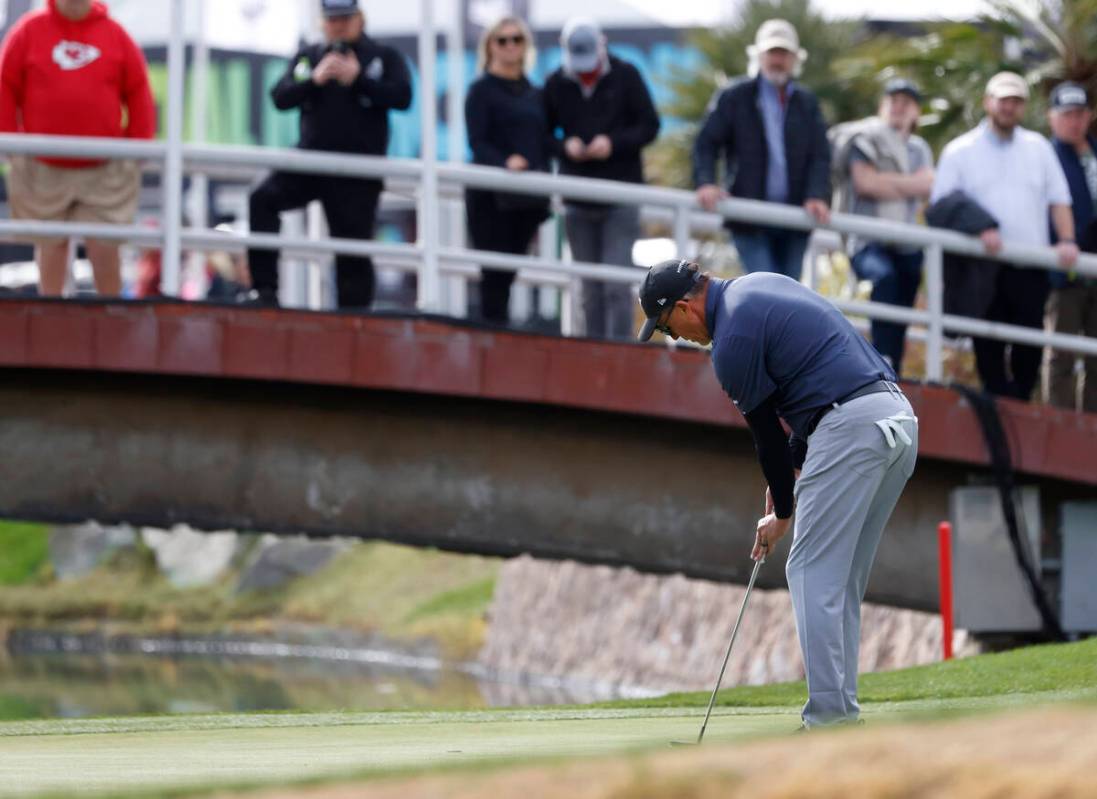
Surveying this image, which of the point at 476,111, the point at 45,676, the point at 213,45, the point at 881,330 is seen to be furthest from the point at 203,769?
the point at 45,676

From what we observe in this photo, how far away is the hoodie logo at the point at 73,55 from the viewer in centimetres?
1158

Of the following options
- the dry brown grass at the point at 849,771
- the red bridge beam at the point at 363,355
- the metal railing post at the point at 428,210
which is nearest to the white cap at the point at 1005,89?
the red bridge beam at the point at 363,355

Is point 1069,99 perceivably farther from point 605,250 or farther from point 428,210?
point 428,210

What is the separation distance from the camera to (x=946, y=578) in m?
12.6

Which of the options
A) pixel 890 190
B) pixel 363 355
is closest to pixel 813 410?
pixel 363 355

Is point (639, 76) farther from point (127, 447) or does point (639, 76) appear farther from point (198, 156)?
point (127, 447)

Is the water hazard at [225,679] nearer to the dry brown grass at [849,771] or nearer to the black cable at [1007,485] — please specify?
the black cable at [1007,485]

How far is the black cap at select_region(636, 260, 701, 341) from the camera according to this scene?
23.4 ft

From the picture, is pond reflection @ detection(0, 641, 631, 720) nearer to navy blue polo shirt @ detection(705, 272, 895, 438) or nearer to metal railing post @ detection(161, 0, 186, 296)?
metal railing post @ detection(161, 0, 186, 296)

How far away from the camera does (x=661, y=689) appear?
25594 millimetres

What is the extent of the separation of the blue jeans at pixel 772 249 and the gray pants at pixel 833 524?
526 centimetres

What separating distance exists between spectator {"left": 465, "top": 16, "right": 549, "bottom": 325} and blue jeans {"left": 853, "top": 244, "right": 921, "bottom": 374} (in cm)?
205

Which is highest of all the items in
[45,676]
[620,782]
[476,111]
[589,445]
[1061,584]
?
[476,111]

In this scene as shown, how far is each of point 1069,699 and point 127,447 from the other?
19.3ft
